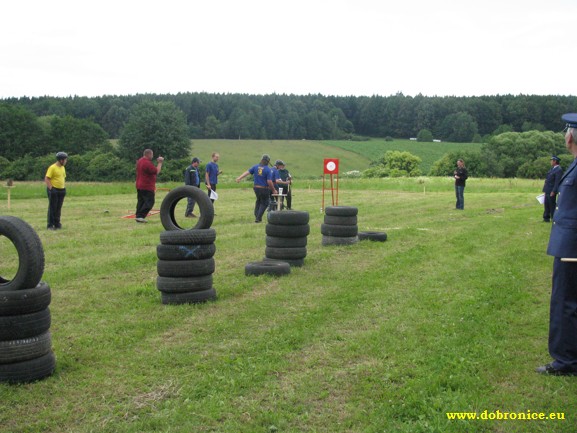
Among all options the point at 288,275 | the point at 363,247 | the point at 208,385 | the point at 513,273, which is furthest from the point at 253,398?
the point at 363,247

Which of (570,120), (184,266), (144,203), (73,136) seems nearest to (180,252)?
(184,266)

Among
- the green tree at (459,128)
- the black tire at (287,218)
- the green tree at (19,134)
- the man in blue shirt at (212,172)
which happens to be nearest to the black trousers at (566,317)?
the black tire at (287,218)

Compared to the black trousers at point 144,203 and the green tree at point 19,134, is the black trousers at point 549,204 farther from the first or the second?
the green tree at point 19,134

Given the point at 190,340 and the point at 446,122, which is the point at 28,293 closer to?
the point at 190,340

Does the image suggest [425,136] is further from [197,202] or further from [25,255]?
[25,255]

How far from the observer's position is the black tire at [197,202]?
27.2 ft

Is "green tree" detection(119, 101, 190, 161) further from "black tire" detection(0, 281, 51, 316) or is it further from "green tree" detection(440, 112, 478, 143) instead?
"black tire" detection(0, 281, 51, 316)

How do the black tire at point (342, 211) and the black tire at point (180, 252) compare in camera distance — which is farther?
the black tire at point (342, 211)

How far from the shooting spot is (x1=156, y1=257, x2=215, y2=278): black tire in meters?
7.75

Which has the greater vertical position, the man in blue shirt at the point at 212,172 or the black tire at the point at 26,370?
the man in blue shirt at the point at 212,172

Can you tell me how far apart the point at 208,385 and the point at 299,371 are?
860 millimetres

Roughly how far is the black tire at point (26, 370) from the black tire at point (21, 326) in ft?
0.75

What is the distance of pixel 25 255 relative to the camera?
5.21 m

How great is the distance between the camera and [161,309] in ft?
A: 24.8
